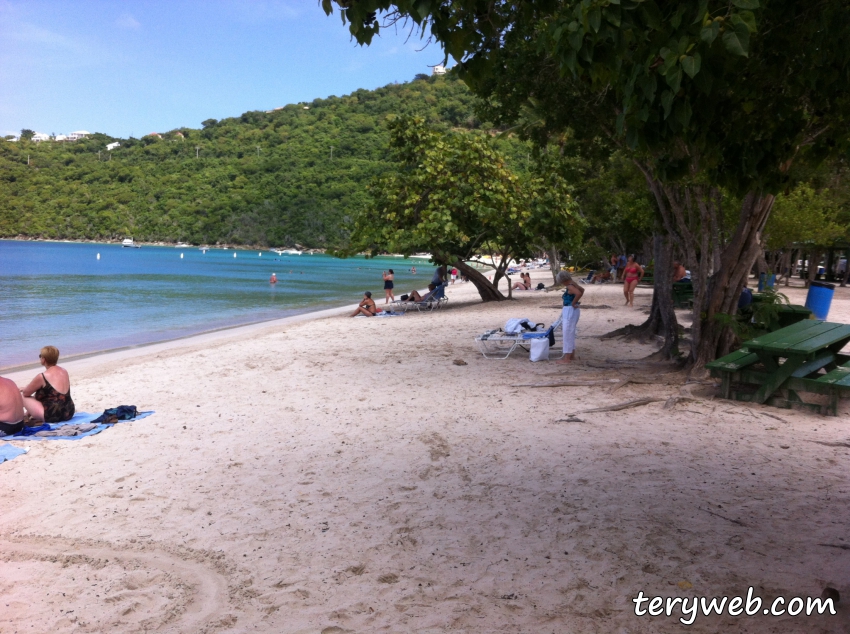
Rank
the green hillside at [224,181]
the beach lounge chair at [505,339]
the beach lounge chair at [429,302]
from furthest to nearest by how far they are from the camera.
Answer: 1. the green hillside at [224,181]
2. the beach lounge chair at [429,302]
3. the beach lounge chair at [505,339]

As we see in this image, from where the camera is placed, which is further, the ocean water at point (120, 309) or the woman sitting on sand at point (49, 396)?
the ocean water at point (120, 309)

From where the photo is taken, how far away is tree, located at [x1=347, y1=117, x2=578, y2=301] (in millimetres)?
17938

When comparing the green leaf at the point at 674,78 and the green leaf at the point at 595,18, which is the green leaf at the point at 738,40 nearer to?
the green leaf at the point at 674,78

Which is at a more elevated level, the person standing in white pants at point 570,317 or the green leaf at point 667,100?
the green leaf at point 667,100

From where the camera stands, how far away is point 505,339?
9.91 meters

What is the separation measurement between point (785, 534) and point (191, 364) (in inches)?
352

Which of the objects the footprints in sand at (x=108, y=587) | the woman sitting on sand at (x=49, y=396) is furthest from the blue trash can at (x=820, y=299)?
the footprints in sand at (x=108, y=587)

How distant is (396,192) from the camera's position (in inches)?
719

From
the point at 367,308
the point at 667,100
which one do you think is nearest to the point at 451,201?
the point at 367,308

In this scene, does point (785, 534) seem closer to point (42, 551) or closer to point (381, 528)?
point (381, 528)

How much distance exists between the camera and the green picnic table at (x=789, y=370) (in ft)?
19.5

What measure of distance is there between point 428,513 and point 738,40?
301cm

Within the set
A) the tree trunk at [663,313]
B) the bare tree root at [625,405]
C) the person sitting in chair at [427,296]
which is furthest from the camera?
the person sitting in chair at [427,296]

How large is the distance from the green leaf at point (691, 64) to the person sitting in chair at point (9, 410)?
20.3ft
